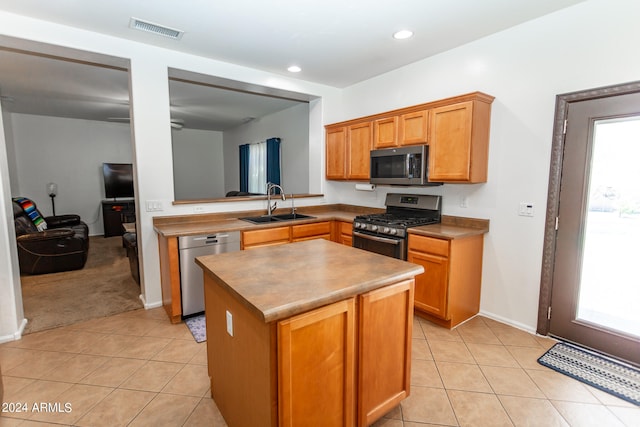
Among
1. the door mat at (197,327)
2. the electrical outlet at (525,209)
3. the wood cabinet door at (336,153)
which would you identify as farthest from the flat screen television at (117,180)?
the electrical outlet at (525,209)

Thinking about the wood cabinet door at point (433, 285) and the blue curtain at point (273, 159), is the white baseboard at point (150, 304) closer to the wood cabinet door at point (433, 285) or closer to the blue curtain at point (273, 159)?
the wood cabinet door at point (433, 285)

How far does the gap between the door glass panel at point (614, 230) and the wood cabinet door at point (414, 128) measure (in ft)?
4.31

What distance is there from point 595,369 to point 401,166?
2274mm

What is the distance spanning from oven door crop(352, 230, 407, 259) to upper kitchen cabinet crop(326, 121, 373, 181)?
801mm

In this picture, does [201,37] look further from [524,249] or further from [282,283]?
[524,249]

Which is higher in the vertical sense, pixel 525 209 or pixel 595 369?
pixel 525 209

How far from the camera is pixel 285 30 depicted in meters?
2.84

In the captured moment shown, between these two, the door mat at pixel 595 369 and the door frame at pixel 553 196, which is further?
the door frame at pixel 553 196

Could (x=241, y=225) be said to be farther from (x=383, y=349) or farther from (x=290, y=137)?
(x=290, y=137)

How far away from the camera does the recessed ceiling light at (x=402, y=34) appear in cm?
287

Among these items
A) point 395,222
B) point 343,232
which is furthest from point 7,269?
point 395,222

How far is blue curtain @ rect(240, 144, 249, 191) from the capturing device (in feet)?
24.7

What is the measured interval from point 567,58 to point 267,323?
3.03 metres

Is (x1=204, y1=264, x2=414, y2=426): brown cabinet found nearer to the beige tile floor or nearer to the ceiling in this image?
the beige tile floor
